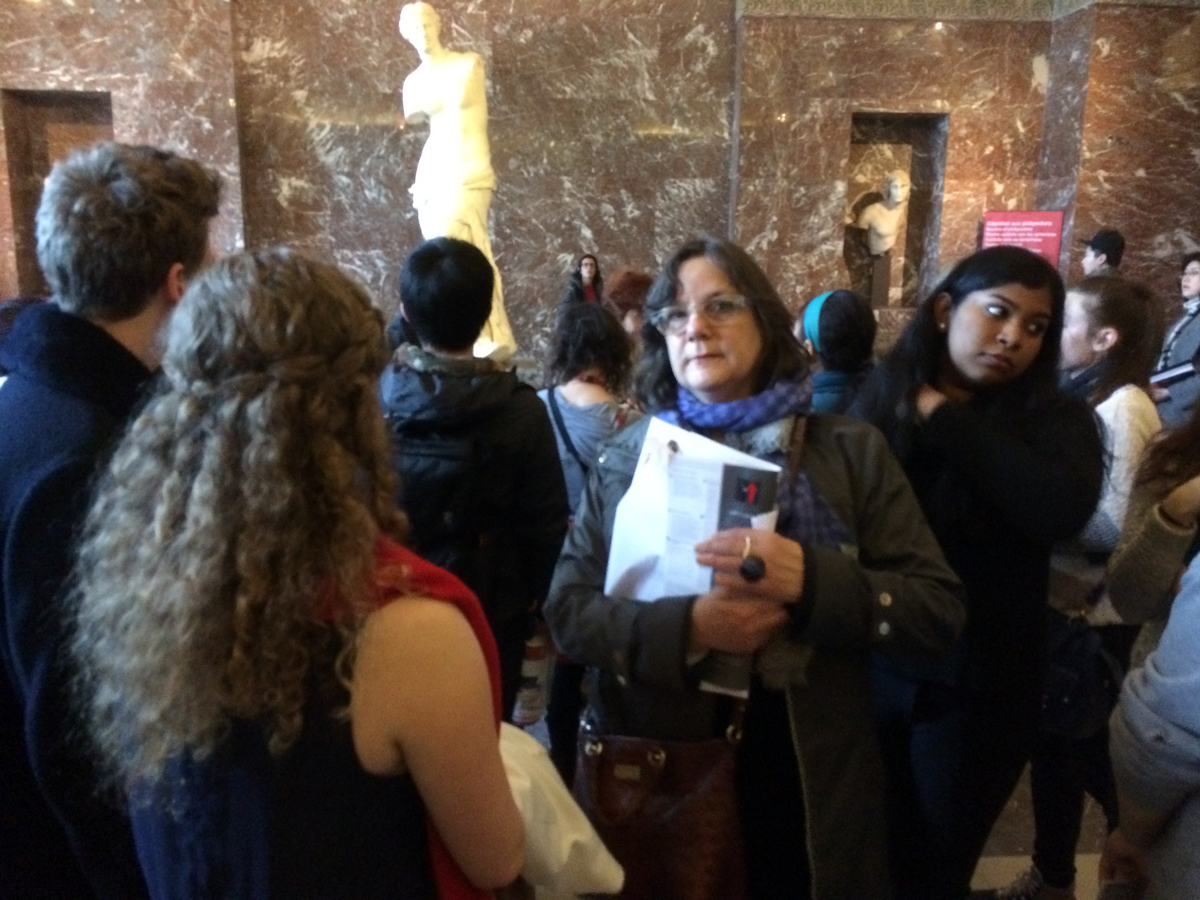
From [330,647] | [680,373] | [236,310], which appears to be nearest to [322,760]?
[330,647]

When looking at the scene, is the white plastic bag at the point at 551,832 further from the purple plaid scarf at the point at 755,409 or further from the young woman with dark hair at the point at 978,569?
the young woman with dark hair at the point at 978,569

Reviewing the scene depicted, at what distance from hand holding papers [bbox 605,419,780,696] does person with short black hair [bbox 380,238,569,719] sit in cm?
76

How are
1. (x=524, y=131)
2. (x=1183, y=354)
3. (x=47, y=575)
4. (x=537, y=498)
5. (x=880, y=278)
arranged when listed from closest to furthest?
(x=47, y=575), (x=537, y=498), (x=1183, y=354), (x=524, y=131), (x=880, y=278)

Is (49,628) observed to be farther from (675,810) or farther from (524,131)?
(524,131)

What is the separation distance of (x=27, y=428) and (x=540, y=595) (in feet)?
4.55

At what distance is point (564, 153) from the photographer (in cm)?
718

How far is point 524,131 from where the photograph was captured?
7.13 m

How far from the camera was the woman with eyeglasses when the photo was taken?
4.29ft

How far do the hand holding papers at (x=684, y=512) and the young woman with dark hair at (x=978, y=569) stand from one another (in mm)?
549

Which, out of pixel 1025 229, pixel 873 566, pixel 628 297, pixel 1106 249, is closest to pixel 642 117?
pixel 1025 229

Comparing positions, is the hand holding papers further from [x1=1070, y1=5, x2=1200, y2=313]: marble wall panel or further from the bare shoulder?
[x1=1070, y1=5, x2=1200, y2=313]: marble wall panel

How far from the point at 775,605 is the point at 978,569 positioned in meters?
0.63

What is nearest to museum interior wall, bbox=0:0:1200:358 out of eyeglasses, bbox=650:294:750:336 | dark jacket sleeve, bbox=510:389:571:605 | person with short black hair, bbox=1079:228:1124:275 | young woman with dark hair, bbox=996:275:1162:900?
person with short black hair, bbox=1079:228:1124:275

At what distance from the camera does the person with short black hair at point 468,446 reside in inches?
82.6
